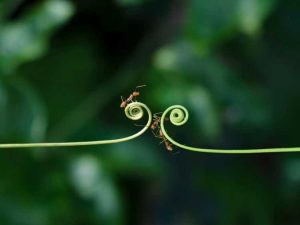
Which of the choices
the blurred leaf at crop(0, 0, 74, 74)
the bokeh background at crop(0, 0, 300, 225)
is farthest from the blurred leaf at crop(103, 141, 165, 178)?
the blurred leaf at crop(0, 0, 74, 74)

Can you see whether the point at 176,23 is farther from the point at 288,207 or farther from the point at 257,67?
the point at 288,207

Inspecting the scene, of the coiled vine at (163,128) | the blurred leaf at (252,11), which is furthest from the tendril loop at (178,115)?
the blurred leaf at (252,11)

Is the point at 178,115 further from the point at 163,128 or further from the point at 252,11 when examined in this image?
the point at 252,11

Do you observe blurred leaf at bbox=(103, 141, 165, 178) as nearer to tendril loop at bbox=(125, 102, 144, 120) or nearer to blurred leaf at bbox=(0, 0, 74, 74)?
blurred leaf at bbox=(0, 0, 74, 74)

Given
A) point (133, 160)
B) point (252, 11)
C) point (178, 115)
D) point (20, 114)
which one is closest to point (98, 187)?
point (133, 160)

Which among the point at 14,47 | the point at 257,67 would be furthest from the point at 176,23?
the point at 14,47

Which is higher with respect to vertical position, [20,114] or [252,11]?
[252,11]

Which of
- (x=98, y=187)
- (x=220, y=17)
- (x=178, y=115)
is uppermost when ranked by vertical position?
(x=220, y=17)
